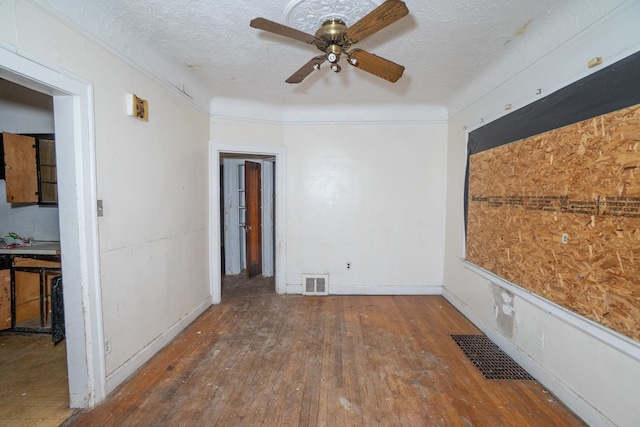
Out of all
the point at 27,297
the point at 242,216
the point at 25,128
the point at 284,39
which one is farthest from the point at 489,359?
the point at 25,128

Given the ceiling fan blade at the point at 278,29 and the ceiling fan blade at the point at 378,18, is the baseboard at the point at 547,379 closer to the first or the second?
the ceiling fan blade at the point at 378,18

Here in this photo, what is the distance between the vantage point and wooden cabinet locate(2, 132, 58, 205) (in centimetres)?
284

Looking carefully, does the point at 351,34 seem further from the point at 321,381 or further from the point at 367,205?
the point at 367,205

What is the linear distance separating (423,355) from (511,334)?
0.78 m

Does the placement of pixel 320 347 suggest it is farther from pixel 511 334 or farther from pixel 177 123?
pixel 177 123

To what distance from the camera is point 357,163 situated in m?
3.90

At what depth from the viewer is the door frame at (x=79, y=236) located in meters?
1.71

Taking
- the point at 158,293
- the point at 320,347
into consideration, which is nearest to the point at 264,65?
the point at 158,293

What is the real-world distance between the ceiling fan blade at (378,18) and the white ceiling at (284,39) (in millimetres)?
257

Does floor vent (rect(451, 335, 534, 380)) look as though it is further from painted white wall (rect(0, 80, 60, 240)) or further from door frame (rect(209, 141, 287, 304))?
A: painted white wall (rect(0, 80, 60, 240))

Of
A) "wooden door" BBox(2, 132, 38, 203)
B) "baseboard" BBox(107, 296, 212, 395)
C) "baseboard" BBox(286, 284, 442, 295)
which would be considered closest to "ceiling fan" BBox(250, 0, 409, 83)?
"baseboard" BBox(107, 296, 212, 395)

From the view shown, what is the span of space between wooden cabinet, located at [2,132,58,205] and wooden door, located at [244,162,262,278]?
227 cm

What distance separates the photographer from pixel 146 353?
231 cm

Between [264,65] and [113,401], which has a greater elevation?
[264,65]
